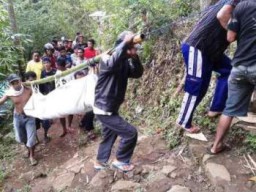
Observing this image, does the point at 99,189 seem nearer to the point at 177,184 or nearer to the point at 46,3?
the point at 177,184

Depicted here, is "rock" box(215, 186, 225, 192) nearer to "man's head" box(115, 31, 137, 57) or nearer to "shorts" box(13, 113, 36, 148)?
"man's head" box(115, 31, 137, 57)

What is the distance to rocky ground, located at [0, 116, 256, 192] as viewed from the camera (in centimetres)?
384

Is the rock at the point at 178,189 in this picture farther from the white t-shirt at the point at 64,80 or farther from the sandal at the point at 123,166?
the white t-shirt at the point at 64,80

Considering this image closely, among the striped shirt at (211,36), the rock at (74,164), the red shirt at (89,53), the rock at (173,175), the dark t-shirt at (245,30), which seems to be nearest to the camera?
the dark t-shirt at (245,30)

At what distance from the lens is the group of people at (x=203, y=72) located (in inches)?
142

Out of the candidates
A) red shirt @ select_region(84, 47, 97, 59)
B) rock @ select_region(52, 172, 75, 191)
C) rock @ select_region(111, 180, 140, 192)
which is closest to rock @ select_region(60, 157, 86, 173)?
rock @ select_region(52, 172, 75, 191)

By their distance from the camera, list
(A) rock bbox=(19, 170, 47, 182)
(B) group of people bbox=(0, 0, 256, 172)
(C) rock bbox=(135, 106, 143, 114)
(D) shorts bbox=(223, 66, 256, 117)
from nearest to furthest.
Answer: (B) group of people bbox=(0, 0, 256, 172), (D) shorts bbox=(223, 66, 256, 117), (A) rock bbox=(19, 170, 47, 182), (C) rock bbox=(135, 106, 143, 114)

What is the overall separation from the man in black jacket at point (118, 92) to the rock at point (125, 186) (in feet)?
0.67

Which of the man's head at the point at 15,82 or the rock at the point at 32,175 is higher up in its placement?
the man's head at the point at 15,82

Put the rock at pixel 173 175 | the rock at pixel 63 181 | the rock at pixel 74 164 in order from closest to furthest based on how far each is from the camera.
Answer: the rock at pixel 173 175 → the rock at pixel 63 181 → the rock at pixel 74 164

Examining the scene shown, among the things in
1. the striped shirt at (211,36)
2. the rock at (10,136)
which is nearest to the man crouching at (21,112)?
the rock at (10,136)

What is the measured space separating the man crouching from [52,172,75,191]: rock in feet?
4.11

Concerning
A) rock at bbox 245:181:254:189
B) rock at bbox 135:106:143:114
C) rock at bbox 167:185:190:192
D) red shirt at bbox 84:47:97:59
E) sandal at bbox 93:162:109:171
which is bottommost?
rock at bbox 135:106:143:114

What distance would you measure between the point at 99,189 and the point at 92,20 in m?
14.4
